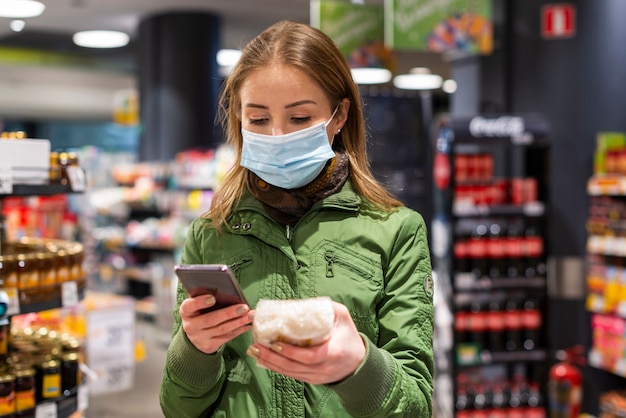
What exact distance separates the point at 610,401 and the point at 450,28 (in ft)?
A: 10.5

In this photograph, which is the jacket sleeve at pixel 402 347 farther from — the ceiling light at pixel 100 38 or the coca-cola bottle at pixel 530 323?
the ceiling light at pixel 100 38

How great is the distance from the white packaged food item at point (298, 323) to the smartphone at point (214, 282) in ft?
0.21

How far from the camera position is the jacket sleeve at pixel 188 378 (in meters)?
1.41

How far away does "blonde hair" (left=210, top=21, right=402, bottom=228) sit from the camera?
1543mm

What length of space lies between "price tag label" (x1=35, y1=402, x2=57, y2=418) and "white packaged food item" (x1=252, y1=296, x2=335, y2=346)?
1.73 m

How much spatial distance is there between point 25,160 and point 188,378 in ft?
5.45

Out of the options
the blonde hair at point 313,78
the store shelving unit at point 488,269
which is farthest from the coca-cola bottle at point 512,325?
the blonde hair at point 313,78

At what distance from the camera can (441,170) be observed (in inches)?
224

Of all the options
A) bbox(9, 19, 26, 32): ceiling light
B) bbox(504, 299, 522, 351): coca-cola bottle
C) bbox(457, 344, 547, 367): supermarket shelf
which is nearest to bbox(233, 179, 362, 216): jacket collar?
bbox(457, 344, 547, 367): supermarket shelf

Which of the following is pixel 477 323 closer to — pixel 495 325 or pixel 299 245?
pixel 495 325

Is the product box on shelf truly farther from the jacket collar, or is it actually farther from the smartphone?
the smartphone

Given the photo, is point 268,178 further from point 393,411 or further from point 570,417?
point 570,417

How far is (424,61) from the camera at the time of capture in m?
15.2

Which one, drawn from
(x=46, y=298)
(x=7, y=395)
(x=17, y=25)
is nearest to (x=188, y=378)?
(x=7, y=395)
